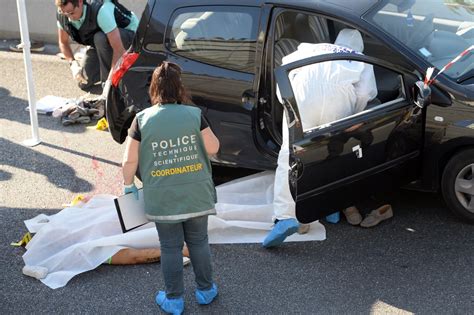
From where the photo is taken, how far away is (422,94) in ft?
15.9

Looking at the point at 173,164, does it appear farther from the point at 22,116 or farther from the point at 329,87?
the point at 22,116

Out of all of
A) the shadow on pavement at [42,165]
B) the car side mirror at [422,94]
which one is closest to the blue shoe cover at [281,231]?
the car side mirror at [422,94]

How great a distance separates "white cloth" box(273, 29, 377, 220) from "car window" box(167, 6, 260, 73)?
20.8 inches

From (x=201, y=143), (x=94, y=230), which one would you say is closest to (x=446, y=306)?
(x=201, y=143)

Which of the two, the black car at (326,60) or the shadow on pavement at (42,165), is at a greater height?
the black car at (326,60)

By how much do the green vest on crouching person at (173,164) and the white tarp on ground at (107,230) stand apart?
1.00 metres

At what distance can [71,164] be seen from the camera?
6.61 metres

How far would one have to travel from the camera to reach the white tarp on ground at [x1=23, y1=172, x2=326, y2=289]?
486 centimetres

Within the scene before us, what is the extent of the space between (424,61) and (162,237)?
2.27 metres

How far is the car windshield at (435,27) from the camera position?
5.21 metres

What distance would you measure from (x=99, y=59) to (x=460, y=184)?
4.18 m

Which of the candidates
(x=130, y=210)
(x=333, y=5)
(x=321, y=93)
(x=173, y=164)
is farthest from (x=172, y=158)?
(x=333, y=5)

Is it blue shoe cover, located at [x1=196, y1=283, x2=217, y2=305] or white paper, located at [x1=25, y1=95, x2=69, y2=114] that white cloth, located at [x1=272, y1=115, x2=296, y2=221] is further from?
white paper, located at [x1=25, y1=95, x2=69, y2=114]

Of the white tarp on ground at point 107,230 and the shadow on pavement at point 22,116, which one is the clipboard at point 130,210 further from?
the shadow on pavement at point 22,116
